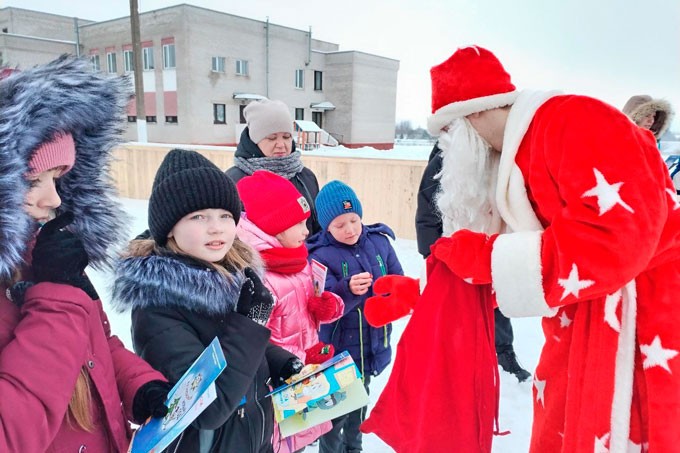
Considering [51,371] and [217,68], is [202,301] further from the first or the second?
[217,68]

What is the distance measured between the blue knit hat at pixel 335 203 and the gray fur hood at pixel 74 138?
48.9 inches

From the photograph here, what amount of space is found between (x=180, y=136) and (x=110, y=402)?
2568cm

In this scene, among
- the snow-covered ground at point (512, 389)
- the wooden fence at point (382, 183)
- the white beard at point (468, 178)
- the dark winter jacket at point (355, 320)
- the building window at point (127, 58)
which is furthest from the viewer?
the building window at point (127, 58)

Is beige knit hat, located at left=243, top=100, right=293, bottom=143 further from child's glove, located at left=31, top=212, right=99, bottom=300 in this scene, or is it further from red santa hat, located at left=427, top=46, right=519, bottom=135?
child's glove, located at left=31, top=212, right=99, bottom=300

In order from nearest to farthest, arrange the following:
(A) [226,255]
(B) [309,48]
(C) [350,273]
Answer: (A) [226,255] → (C) [350,273] → (B) [309,48]

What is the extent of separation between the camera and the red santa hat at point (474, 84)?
1.43 m

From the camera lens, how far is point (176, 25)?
24.2 metres

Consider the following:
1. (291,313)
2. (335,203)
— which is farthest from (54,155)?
(335,203)

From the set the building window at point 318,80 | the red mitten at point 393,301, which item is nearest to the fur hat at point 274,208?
the red mitten at point 393,301

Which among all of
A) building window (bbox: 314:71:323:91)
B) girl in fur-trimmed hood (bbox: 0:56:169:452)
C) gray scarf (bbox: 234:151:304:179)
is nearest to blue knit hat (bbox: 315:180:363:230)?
gray scarf (bbox: 234:151:304:179)

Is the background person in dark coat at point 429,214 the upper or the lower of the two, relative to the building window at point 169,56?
lower

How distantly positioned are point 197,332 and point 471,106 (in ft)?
3.92

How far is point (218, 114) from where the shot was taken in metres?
26.2

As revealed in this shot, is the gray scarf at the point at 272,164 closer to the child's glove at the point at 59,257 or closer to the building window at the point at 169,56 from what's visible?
the child's glove at the point at 59,257
